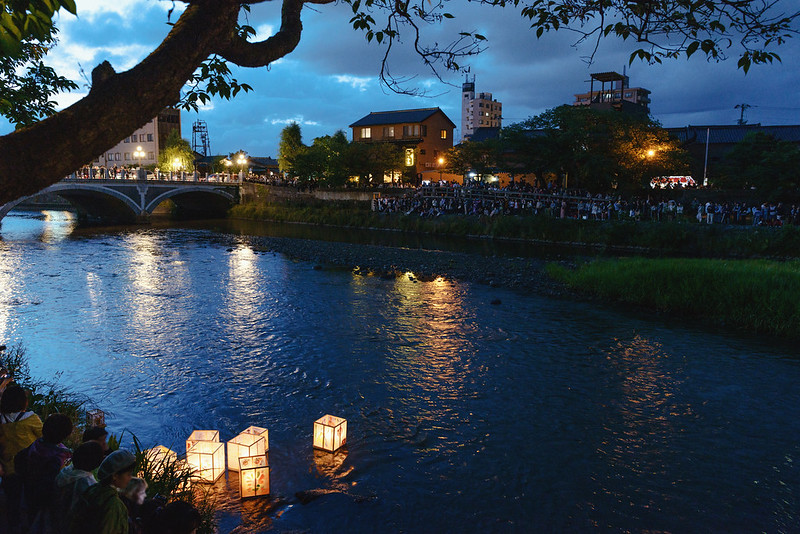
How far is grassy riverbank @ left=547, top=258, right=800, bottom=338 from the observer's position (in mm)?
16078

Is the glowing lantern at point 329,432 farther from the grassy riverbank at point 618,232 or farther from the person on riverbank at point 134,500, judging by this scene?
the grassy riverbank at point 618,232

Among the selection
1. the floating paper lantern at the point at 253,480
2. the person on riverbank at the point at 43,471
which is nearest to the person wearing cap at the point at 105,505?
the person on riverbank at the point at 43,471

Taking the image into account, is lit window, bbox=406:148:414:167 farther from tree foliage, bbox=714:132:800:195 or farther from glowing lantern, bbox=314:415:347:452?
glowing lantern, bbox=314:415:347:452

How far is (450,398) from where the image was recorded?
35.5ft

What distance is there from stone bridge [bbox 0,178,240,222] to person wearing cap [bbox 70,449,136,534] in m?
46.2

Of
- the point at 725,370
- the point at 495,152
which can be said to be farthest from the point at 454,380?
the point at 495,152

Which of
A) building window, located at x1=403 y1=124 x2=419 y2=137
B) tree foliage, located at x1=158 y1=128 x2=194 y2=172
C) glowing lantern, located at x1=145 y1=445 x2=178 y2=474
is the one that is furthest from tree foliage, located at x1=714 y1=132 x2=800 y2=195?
tree foliage, located at x1=158 y1=128 x2=194 y2=172

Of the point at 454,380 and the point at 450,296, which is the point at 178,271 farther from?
the point at 454,380

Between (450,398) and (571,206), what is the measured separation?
1217 inches

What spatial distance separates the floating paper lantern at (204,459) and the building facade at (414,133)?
57.3 metres

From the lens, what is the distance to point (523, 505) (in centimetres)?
736

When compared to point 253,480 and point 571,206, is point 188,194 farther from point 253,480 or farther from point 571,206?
point 253,480

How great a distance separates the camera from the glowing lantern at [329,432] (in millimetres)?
8336

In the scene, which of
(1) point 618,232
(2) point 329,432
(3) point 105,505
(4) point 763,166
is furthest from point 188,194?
(3) point 105,505
